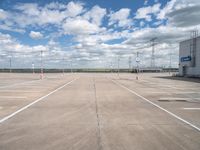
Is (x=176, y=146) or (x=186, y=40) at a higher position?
(x=186, y=40)

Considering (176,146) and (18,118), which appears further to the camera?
(18,118)

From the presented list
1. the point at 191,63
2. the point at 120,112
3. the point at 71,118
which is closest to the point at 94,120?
the point at 71,118

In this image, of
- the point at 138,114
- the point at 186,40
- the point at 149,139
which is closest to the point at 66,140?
the point at 149,139

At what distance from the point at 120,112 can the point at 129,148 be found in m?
4.88

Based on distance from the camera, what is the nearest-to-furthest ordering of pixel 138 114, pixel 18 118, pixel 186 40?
pixel 18 118, pixel 138 114, pixel 186 40

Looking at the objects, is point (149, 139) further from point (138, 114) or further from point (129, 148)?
point (138, 114)

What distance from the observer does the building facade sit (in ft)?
162

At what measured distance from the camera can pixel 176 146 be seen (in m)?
6.00

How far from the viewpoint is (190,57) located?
5256cm

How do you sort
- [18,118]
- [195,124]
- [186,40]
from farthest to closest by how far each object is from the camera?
[186,40] → [18,118] → [195,124]

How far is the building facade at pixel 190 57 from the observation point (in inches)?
1948

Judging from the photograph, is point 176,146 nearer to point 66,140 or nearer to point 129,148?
point 129,148

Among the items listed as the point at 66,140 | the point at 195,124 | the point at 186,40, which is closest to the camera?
the point at 66,140

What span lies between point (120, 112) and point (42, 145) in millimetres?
5256
